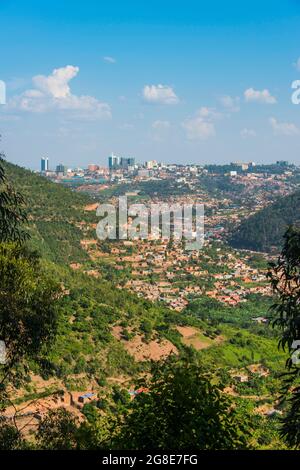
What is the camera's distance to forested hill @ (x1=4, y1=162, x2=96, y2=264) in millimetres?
36406

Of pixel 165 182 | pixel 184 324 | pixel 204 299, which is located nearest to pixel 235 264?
pixel 204 299

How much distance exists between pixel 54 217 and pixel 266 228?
1563 inches

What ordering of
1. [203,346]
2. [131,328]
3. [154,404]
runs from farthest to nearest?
[203,346]
[131,328]
[154,404]

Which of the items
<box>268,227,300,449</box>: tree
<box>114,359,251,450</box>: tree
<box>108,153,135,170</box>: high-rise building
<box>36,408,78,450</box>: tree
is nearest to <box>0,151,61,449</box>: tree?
<box>36,408,78,450</box>: tree

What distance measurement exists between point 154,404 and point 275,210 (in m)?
76.0

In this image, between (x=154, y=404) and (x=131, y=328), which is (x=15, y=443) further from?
(x=131, y=328)

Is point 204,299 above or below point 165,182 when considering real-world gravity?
below

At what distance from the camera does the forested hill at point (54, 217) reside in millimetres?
36406

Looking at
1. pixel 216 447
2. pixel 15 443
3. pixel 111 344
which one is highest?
pixel 216 447

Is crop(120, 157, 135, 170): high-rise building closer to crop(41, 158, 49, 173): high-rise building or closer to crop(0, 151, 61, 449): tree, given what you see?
crop(41, 158, 49, 173): high-rise building

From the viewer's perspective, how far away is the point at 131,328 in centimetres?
2095

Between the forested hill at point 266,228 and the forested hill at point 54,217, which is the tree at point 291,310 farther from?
the forested hill at point 266,228

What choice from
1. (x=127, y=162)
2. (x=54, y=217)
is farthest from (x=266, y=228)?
(x=127, y=162)

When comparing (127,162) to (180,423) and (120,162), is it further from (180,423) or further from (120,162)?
(180,423)
